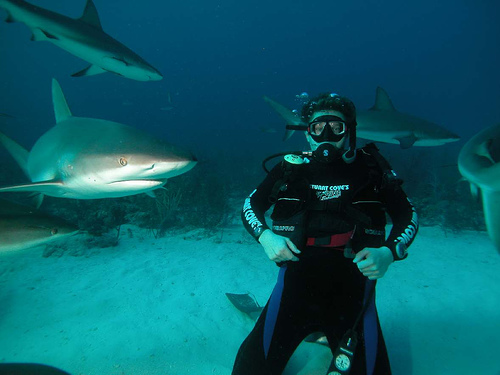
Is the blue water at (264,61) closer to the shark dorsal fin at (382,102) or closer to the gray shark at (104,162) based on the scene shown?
the shark dorsal fin at (382,102)

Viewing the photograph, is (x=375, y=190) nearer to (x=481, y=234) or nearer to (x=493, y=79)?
(x=481, y=234)

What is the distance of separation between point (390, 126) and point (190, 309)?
722cm

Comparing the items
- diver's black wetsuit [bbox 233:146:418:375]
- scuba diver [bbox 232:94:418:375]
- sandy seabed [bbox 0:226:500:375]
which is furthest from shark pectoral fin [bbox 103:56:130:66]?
diver's black wetsuit [bbox 233:146:418:375]

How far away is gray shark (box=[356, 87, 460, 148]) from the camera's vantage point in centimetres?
Result: 718

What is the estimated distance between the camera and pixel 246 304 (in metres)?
3.65

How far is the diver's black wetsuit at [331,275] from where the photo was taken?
2057 mm

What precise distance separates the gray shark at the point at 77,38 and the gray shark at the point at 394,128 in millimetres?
6130

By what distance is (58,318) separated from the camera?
3.44m

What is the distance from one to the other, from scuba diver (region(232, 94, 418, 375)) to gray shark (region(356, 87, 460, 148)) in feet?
17.6

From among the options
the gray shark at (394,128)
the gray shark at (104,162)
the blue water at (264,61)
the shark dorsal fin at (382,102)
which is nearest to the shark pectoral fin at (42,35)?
the gray shark at (104,162)

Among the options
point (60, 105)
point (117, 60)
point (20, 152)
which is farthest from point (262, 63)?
point (20, 152)

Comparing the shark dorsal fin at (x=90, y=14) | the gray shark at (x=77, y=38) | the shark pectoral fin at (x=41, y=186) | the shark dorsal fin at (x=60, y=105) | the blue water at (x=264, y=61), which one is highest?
the blue water at (x=264, y=61)

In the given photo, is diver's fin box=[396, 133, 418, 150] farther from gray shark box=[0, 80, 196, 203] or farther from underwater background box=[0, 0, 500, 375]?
underwater background box=[0, 0, 500, 375]

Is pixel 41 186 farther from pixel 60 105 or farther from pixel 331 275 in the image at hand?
pixel 331 275
